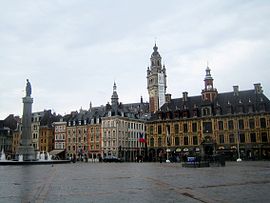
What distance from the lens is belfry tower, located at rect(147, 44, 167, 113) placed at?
140 meters

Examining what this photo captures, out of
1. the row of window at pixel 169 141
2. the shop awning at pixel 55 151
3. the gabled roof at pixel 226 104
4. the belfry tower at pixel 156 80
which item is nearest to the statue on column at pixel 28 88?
the row of window at pixel 169 141

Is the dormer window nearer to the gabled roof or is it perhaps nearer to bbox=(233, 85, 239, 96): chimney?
the gabled roof

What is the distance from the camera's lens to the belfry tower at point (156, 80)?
459ft

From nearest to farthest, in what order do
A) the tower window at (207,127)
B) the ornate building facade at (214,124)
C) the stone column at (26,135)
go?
the stone column at (26,135), the ornate building facade at (214,124), the tower window at (207,127)

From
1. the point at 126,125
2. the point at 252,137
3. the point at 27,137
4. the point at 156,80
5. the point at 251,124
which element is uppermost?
the point at 156,80

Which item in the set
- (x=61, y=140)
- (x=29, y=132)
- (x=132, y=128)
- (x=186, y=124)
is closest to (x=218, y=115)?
(x=186, y=124)

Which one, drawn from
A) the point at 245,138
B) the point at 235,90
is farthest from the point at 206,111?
the point at 245,138

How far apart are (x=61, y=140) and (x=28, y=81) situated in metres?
54.4

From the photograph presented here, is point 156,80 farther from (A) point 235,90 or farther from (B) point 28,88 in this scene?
(B) point 28,88

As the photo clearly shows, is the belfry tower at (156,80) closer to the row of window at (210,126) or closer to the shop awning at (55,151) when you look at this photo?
the shop awning at (55,151)

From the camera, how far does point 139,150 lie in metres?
101

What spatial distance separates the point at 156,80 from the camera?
143500mm

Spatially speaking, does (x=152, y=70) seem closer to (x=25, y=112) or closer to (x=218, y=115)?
(x=218, y=115)

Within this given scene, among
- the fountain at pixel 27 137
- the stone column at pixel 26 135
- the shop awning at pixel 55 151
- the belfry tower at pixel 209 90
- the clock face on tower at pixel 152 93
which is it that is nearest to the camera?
the fountain at pixel 27 137
